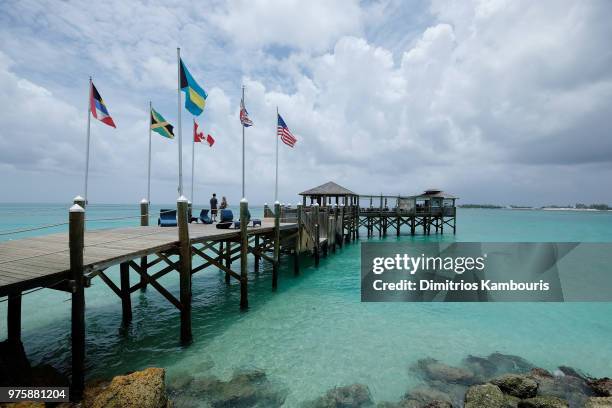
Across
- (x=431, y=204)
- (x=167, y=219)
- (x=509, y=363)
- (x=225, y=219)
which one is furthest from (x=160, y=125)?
(x=431, y=204)

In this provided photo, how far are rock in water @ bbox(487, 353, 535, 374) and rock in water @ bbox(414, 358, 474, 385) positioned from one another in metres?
1.12

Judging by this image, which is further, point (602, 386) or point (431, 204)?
point (431, 204)

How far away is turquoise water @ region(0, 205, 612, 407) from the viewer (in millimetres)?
7973

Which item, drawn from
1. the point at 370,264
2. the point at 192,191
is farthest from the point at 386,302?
the point at 192,191

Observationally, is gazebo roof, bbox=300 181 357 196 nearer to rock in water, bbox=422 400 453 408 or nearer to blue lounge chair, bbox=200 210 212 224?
blue lounge chair, bbox=200 210 212 224

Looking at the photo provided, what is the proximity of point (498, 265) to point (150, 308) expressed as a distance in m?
19.7

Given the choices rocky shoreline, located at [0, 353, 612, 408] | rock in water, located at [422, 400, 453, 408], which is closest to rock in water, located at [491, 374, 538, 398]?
rocky shoreline, located at [0, 353, 612, 408]

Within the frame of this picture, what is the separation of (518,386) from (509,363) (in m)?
2.16

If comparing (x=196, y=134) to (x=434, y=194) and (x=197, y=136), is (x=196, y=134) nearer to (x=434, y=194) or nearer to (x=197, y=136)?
(x=197, y=136)

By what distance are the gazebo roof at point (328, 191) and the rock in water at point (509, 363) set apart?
68.9 feet

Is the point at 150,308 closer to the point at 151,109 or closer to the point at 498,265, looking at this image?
the point at 151,109

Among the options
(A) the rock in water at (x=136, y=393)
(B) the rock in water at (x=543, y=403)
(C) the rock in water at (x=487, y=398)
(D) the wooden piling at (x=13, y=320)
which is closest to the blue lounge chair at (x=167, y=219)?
(D) the wooden piling at (x=13, y=320)

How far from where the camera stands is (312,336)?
32.5 ft

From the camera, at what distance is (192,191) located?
20375mm
